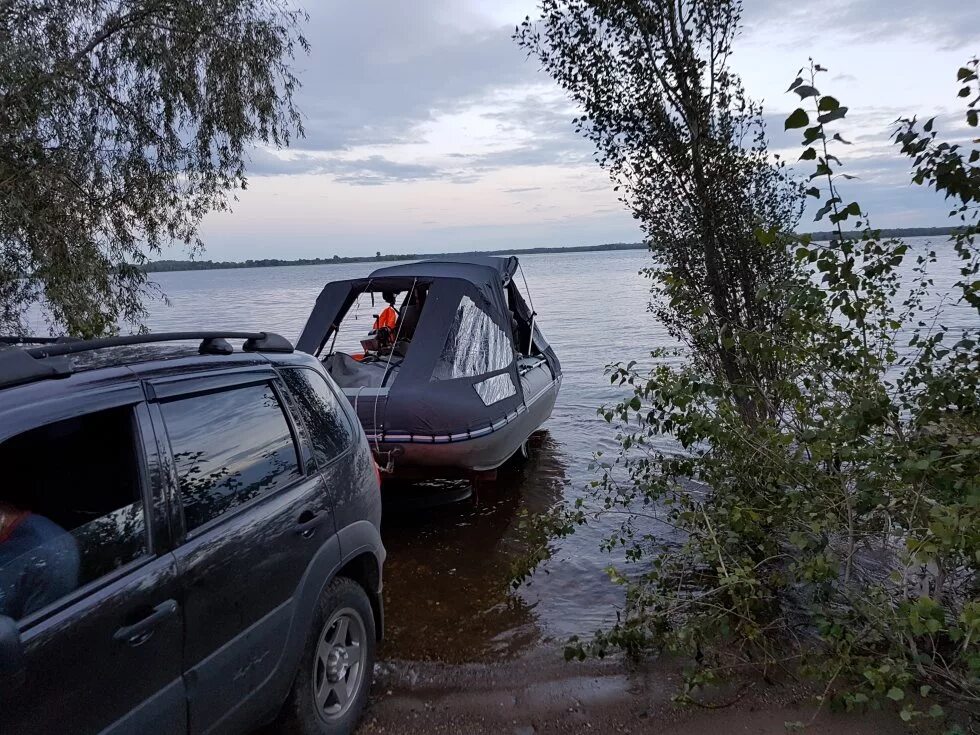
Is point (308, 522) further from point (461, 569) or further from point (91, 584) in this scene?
point (461, 569)

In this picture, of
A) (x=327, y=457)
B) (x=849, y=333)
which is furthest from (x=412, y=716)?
(x=849, y=333)

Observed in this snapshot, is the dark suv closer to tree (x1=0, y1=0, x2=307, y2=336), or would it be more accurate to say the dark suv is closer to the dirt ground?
the dirt ground

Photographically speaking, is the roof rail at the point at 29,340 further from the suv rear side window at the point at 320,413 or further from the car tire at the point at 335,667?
the car tire at the point at 335,667

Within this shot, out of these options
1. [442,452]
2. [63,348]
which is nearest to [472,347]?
[442,452]

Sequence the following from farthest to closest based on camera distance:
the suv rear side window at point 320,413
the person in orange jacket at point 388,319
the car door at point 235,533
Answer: the person in orange jacket at point 388,319, the suv rear side window at point 320,413, the car door at point 235,533

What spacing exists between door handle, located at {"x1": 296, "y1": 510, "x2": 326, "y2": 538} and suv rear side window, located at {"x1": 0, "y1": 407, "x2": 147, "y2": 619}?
34.1 inches

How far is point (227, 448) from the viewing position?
3.09 metres

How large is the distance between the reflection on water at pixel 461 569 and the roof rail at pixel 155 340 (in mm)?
2429

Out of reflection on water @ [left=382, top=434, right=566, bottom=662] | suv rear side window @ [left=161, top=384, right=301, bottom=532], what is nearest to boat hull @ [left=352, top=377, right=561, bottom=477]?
reflection on water @ [left=382, top=434, right=566, bottom=662]

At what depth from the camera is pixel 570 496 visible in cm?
913

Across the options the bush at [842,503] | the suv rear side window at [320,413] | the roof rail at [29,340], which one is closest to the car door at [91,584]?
the roof rail at [29,340]

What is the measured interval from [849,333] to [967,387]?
738 millimetres

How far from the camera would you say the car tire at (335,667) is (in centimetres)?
331

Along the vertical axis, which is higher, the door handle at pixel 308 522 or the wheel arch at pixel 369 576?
the door handle at pixel 308 522
